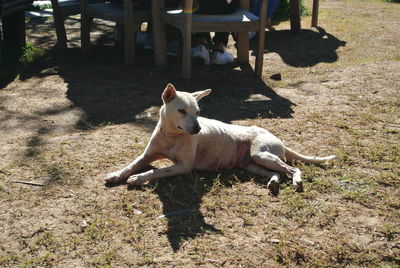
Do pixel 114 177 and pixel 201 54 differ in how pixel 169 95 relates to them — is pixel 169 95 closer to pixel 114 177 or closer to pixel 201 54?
pixel 114 177

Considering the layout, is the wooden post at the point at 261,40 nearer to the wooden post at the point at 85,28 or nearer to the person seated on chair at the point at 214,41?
the person seated on chair at the point at 214,41

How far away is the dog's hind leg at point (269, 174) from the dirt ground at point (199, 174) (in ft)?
0.21

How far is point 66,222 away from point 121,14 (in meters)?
4.20

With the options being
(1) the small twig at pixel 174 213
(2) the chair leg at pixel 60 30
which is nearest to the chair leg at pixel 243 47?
(2) the chair leg at pixel 60 30

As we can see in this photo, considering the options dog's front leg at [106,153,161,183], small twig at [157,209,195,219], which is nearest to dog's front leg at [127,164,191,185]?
dog's front leg at [106,153,161,183]

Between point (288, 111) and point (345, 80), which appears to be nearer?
point (288, 111)

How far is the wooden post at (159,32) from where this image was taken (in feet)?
22.2

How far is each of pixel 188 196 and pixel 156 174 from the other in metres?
0.32

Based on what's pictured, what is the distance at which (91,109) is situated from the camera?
550 cm

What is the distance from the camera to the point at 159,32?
22.5 feet

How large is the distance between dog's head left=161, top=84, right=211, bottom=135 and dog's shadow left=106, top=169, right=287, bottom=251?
0.42 meters

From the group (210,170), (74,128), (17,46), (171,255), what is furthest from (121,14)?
(171,255)

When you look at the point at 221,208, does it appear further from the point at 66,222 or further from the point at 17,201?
the point at 17,201

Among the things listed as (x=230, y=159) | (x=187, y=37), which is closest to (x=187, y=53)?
(x=187, y=37)
